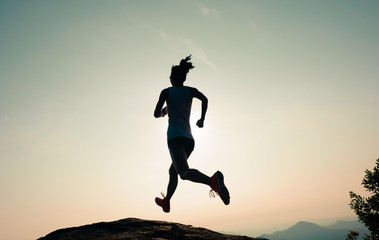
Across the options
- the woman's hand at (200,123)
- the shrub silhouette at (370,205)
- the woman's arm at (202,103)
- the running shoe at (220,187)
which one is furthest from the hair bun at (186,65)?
the shrub silhouette at (370,205)

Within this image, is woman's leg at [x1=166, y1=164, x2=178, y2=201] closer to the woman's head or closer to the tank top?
the tank top

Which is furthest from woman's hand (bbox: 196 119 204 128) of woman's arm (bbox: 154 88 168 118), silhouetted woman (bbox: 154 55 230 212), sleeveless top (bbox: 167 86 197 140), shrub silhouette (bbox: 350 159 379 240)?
shrub silhouette (bbox: 350 159 379 240)

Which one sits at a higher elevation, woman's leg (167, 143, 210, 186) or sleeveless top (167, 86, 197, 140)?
sleeveless top (167, 86, 197, 140)

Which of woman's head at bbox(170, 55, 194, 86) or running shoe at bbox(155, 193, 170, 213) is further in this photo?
running shoe at bbox(155, 193, 170, 213)

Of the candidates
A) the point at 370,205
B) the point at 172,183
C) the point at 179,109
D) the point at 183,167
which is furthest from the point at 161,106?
the point at 370,205

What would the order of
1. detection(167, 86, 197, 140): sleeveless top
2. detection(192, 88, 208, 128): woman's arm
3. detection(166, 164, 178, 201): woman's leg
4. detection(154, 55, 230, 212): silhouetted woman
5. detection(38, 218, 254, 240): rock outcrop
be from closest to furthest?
detection(38, 218, 254, 240): rock outcrop → detection(154, 55, 230, 212): silhouetted woman → detection(167, 86, 197, 140): sleeveless top → detection(192, 88, 208, 128): woman's arm → detection(166, 164, 178, 201): woman's leg

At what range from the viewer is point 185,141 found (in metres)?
4.00

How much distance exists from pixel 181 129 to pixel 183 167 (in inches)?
24.8

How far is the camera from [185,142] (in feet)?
13.2

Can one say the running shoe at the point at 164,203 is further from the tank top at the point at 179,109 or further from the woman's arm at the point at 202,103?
the woman's arm at the point at 202,103

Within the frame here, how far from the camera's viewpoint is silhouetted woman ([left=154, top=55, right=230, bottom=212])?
12.1 feet

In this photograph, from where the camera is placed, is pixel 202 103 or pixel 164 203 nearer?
pixel 202 103

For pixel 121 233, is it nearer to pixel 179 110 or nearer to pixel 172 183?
pixel 172 183

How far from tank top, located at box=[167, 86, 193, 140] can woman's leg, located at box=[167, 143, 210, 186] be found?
0.23 meters
